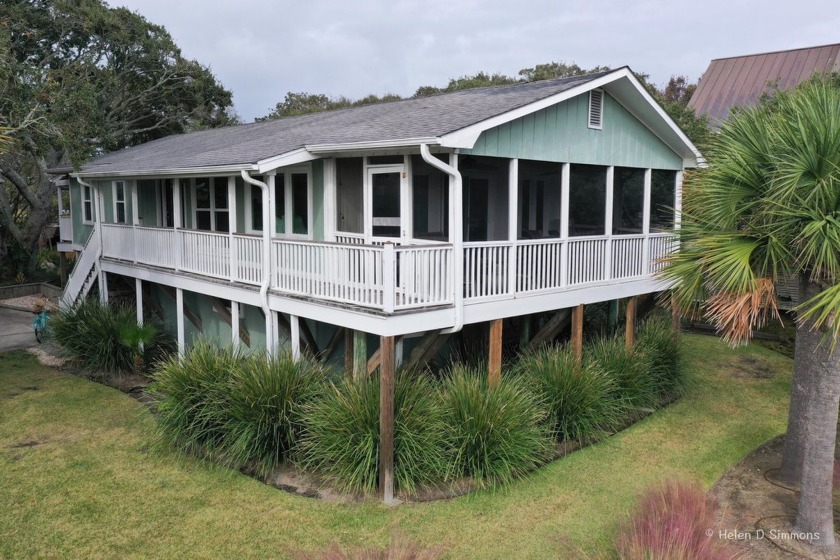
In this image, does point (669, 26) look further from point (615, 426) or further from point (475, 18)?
point (615, 426)

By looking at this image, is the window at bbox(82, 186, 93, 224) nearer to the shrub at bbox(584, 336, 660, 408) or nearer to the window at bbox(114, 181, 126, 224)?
the window at bbox(114, 181, 126, 224)

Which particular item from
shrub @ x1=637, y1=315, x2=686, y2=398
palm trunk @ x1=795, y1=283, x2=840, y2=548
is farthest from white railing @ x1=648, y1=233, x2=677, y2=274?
palm trunk @ x1=795, y1=283, x2=840, y2=548

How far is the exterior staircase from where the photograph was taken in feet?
55.0

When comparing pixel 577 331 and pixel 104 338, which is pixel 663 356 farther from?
pixel 104 338

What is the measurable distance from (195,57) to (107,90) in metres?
4.07

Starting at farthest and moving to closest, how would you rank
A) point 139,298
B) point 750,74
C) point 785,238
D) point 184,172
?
point 750,74 < point 139,298 < point 184,172 < point 785,238

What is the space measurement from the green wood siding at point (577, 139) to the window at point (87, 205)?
14.3 metres

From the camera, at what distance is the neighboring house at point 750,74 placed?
1176 inches

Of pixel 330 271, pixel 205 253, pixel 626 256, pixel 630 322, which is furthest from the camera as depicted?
pixel 630 322

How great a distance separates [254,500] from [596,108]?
845 cm

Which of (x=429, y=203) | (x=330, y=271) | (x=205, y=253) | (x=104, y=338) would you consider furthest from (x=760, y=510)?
(x=104, y=338)

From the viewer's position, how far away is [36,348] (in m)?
16.2

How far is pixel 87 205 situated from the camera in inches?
776

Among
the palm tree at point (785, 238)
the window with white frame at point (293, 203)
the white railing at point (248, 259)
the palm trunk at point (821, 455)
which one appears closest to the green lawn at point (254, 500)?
the palm trunk at point (821, 455)
